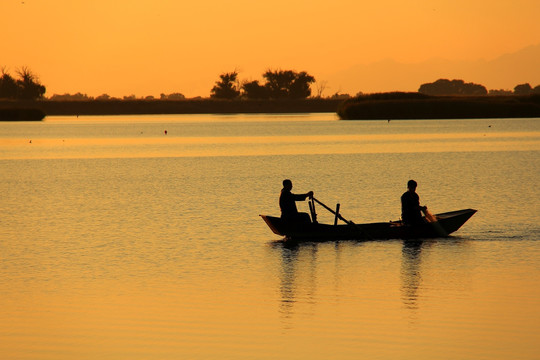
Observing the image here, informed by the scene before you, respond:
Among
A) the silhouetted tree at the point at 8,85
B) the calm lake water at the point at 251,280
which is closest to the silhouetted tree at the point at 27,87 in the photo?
the silhouetted tree at the point at 8,85

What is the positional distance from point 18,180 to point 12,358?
44.2 m

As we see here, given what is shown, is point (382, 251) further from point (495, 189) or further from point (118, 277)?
point (495, 189)

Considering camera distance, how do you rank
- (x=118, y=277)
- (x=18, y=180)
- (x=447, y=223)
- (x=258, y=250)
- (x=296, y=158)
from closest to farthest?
1. (x=118, y=277)
2. (x=258, y=250)
3. (x=447, y=223)
4. (x=18, y=180)
5. (x=296, y=158)

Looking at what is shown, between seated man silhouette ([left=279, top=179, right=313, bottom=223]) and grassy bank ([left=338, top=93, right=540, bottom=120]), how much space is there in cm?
11094

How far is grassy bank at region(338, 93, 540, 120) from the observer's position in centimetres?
13738

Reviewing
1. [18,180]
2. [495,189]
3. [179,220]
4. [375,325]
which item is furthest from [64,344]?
[18,180]

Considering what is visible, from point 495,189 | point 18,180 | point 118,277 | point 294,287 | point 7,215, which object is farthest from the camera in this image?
point 18,180

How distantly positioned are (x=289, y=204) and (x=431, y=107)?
11682 centimetres

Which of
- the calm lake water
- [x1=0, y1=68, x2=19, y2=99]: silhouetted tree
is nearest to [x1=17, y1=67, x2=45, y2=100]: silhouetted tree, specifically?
[x1=0, y1=68, x2=19, y2=99]: silhouetted tree

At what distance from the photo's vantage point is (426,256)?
23156mm

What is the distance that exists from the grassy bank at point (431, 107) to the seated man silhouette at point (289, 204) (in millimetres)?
110943

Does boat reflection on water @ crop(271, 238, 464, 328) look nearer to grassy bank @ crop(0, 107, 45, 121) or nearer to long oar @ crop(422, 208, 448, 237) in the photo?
long oar @ crop(422, 208, 448, 237)

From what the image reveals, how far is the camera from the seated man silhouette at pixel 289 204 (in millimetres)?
24875

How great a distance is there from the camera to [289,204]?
25172 millimetres
